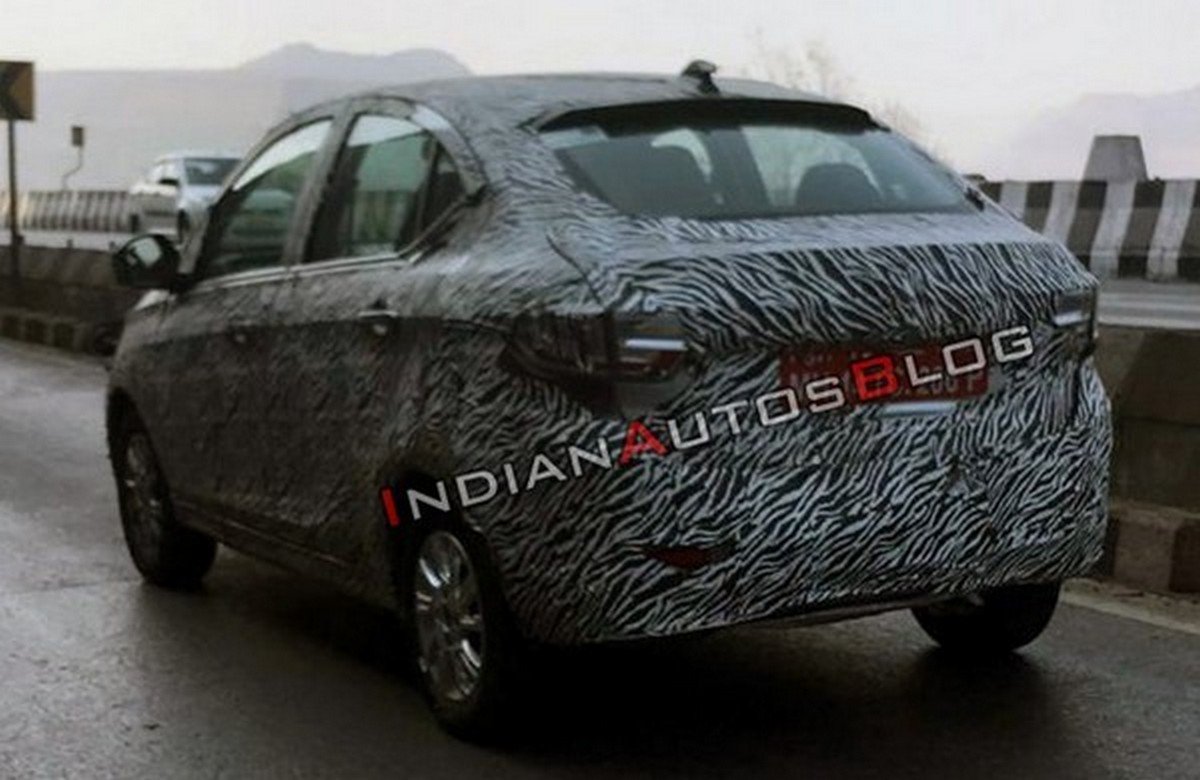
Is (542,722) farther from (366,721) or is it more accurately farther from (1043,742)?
(1043,742)

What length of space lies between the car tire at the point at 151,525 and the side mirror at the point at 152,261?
0.59 meters

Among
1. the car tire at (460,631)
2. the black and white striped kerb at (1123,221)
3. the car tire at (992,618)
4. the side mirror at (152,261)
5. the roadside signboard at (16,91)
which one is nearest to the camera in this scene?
the car tire at (460,631)

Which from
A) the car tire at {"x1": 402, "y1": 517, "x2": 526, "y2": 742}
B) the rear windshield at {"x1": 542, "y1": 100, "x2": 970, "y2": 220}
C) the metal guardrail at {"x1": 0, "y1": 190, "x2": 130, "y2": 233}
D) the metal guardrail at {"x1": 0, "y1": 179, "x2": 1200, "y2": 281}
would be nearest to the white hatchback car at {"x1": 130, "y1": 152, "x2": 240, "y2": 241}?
the metal guardrail at {"x1": 0, "y1": 190, "x2": 130, "y2": 233}

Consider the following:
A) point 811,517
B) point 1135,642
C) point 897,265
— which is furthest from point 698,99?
point 1135,642

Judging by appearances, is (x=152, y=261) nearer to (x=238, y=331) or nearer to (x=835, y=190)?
(x=238, y=331)

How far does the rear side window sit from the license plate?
1.10 meters

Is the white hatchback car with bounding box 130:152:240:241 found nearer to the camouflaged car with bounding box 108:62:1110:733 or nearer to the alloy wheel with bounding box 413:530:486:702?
the camouflaged car with bounding box 108:62:1110:733

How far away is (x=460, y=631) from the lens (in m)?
4.91

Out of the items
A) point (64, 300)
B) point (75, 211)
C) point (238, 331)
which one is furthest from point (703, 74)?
point (75, 211)

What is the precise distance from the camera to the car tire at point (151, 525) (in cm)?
691

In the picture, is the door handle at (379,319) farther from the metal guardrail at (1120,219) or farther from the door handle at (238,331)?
the metal guardrail at (1120,219)

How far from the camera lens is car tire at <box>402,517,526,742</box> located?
15.5ft

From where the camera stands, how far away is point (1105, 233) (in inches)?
773

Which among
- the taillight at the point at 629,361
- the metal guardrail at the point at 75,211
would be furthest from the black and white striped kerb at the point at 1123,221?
the metal guardrail at the point at 75,211
